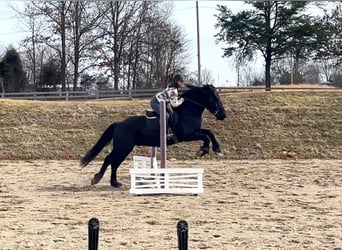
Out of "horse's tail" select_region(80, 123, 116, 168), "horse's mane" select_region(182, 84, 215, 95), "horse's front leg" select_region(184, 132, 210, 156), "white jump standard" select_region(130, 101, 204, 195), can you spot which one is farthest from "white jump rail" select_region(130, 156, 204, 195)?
"horse's mane" select_region(182, 84, 215, 95)

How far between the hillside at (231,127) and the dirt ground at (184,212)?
5956mm

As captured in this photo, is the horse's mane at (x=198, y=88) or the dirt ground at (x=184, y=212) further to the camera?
the horse's mane at (x=198, y=88)

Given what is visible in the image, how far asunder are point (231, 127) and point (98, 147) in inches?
466

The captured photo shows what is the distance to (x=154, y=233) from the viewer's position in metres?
7.37

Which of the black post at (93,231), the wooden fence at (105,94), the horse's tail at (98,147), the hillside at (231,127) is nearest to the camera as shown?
the black post at (93,231)

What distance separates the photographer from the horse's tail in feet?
41.3

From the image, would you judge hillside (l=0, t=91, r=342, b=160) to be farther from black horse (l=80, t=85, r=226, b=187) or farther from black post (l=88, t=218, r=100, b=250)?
black post (l=88, t=218, r=100, b=250)

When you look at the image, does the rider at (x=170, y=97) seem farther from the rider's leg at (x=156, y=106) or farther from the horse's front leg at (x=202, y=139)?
the horse's front leg at (x=202, y=139)

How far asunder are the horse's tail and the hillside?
8.91 m

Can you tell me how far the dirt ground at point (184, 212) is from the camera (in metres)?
6.91

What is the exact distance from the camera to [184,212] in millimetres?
9180

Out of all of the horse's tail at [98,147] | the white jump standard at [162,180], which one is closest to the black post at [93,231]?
the white jump standard at [162,180]

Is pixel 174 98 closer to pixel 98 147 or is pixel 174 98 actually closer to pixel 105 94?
pixel 98 147

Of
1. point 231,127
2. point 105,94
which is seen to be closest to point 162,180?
point 231,127
